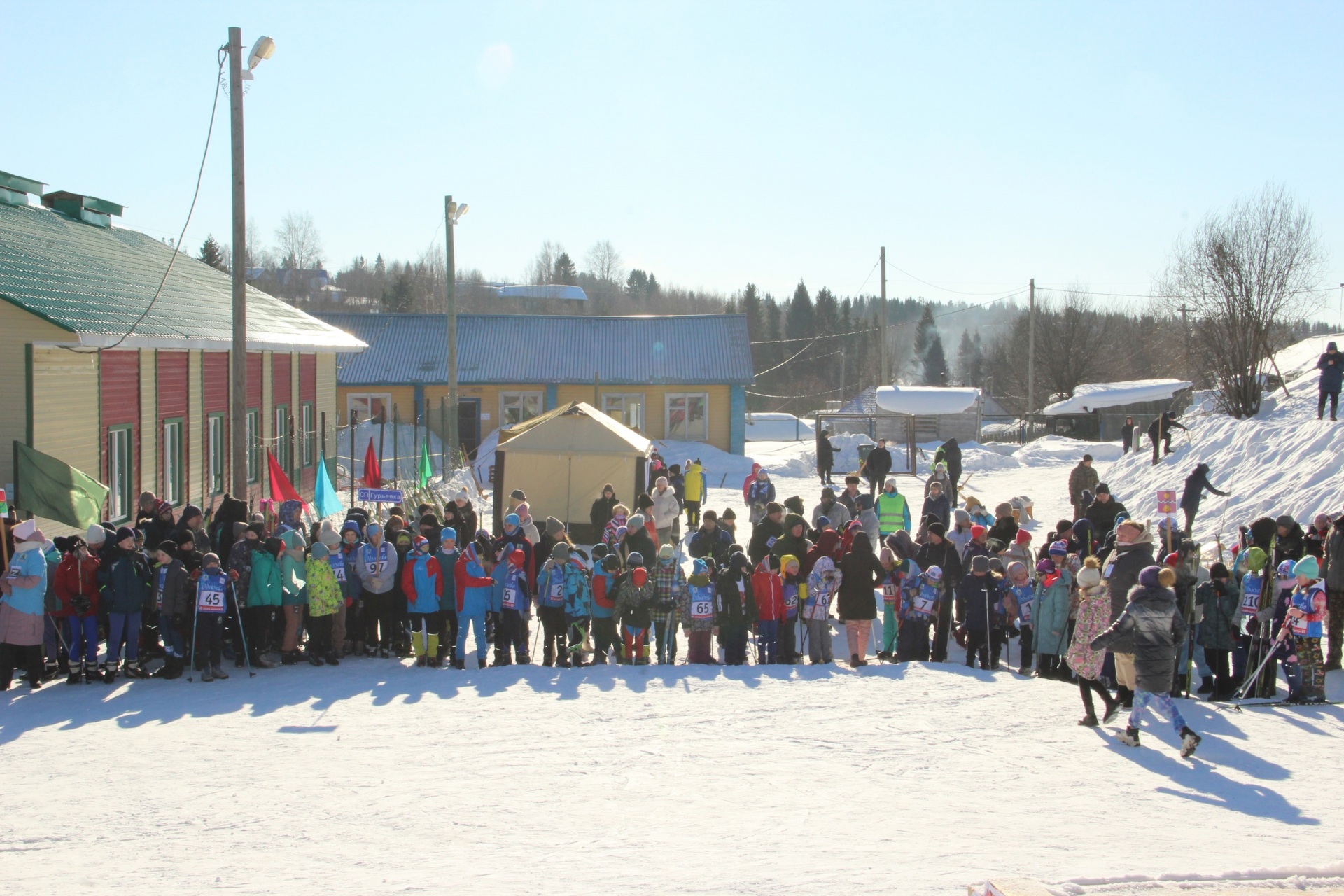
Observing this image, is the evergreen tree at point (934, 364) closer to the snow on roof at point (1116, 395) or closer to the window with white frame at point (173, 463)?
the snow on roof at point (1116, 395)

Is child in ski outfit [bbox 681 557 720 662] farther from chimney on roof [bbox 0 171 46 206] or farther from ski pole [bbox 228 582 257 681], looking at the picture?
chimney on roof [bbox 0 171 46 206]

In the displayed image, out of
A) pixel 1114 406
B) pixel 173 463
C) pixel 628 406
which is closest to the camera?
pixel 173 463

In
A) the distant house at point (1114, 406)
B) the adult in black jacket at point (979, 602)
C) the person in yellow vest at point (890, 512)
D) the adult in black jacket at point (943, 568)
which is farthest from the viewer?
the distant house at point (1114, 406)

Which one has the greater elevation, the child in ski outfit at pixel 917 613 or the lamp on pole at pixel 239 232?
the lamp on pole at pixel 239 232

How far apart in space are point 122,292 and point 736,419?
2185cm

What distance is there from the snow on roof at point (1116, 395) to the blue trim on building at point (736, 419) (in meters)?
11.7

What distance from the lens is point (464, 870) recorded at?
16.6 feet

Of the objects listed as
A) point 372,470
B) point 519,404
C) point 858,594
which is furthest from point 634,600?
point 519,404

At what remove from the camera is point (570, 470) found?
57.5 feet

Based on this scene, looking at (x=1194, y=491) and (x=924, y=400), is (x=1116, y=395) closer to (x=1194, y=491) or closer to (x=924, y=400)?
(x=924, y=400)

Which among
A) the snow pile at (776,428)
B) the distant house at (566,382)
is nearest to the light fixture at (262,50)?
the distant house at (566,382)

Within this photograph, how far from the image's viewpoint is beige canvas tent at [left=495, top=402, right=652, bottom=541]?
17484 mm

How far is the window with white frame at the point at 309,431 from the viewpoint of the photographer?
74.4 ft

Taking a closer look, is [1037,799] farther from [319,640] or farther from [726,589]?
[319,640]
